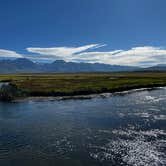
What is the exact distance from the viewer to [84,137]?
34.2 meters

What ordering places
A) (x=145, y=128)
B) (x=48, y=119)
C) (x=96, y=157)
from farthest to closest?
(x=48, y=119), (x=145, y=128), (x=96, y=157)

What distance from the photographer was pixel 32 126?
41.0m

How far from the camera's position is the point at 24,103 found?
223 ft

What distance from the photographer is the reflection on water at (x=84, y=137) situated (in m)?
27.1

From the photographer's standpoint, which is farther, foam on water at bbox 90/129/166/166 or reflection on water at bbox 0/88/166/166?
reflection on water at bbox 0/88/166/166

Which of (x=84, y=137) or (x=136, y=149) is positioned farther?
(x=84, y=137)

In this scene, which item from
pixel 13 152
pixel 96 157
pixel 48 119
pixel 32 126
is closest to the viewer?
pixel 96 157

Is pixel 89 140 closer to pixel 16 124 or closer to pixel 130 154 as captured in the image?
pixel 130 154

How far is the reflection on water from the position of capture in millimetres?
27125

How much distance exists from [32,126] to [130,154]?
58.2ft

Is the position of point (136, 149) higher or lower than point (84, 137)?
lower

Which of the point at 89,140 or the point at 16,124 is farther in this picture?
the point at 16,124

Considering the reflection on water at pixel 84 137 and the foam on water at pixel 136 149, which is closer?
the foam on water at pixel 136 149

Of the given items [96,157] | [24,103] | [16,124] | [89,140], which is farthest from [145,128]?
[24,103]
